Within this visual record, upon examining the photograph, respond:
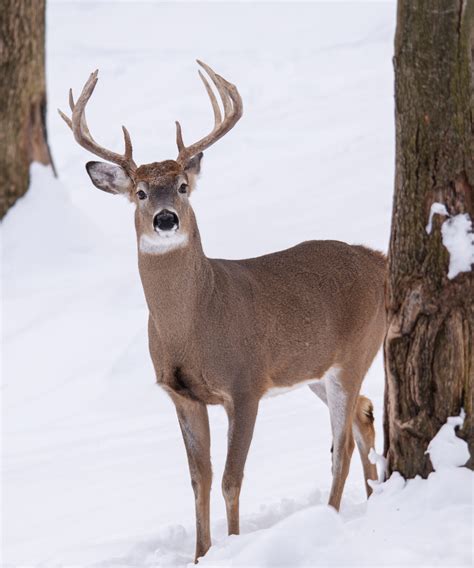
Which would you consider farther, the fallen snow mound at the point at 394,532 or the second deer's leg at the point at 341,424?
the second deer's leg at the point at 341,424

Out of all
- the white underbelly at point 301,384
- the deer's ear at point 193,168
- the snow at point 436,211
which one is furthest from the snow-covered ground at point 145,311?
the deer's ear at point 193,168

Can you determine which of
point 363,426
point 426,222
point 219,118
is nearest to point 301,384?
point 363,426

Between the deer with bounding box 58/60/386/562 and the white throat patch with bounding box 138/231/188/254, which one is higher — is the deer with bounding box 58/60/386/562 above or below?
below

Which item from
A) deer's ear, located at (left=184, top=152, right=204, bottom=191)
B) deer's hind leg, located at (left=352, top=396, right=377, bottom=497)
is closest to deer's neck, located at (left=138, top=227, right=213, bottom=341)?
deer's ear, located at (left=184, top=152, right=204, bottom=191)

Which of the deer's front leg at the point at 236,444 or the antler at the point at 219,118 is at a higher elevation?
the antler at the point at 219,118

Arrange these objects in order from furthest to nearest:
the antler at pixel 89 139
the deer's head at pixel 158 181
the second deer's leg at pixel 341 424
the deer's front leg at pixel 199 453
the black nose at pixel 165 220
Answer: the second deer's leg at pixel 341 424, the antler at pixel 89 139, the deer's front leg at pixel 199 453, the deer's head at pixel 158 181, the black nose at pixel 165 220

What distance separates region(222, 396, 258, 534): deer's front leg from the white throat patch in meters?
0.79

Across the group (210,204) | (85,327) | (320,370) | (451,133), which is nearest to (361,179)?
(210,204)

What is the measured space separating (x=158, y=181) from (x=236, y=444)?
4.31 feet

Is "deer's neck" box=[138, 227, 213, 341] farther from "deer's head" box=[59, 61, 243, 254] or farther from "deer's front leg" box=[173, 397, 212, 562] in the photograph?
"deer's front leg" box=[173, 397, 212, 562]

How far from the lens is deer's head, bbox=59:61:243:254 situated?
6.11 meters

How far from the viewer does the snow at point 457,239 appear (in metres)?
4.75

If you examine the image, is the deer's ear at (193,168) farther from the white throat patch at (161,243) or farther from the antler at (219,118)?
the white throat patch at (161,243)

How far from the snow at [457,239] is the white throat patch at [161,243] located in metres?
1.69
